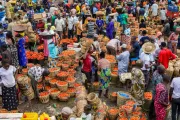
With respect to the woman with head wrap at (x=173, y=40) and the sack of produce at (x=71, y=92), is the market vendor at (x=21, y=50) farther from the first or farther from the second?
the woman with head wrap at (x=173, y=40)

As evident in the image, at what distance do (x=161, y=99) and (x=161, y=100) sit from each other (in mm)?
26

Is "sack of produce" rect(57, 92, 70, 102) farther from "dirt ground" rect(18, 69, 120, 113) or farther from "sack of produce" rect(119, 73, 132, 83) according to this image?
"sack of produce" rect(119, 73, 132, 83)

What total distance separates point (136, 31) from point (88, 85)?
227 inches

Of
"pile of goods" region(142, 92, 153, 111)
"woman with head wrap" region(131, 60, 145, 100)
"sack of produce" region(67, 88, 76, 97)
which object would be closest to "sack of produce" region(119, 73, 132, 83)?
"woman with head wrap" region(131, 60, 145, 100)

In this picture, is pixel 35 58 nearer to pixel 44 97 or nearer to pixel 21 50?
pixel 21 50

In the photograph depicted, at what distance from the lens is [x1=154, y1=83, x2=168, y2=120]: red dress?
21.3 ft

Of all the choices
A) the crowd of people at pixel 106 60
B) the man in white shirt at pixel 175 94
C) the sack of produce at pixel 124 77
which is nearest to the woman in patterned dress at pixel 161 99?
the crowd of people at pixel 106 60

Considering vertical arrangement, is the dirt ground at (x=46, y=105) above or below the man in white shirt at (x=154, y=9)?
below

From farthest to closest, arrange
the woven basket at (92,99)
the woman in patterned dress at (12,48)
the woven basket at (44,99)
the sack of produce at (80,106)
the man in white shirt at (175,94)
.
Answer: the woman in patterned dress at (12,48) → the woven basket at (44,99) → the woven basket at (92,99) → the man in white shirt at (175,94) → the sack of produce at (80,106)

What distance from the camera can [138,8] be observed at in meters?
17.4

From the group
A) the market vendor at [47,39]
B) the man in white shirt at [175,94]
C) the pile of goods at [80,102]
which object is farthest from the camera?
the market vendor at [47,39]

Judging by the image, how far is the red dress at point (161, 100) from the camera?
21.3ft

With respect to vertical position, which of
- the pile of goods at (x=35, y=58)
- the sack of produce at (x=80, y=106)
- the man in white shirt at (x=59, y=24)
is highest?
the man in white shirt at (x=59, y=24)

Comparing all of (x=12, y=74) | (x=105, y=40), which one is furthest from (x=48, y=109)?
(x=105, y=40)
